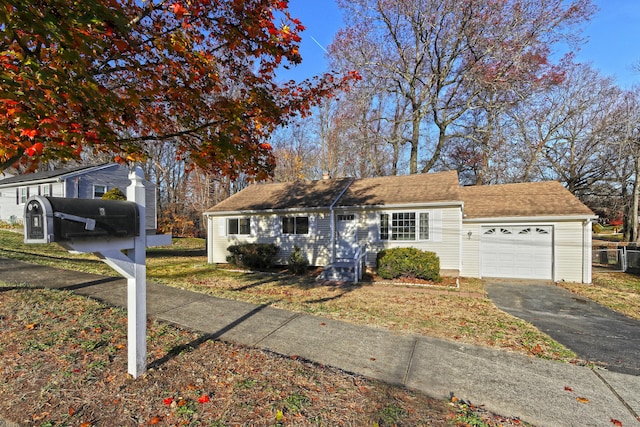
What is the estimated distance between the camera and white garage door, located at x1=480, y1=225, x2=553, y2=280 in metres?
12.1

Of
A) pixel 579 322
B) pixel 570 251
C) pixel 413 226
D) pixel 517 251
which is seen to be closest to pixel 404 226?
pixel 413 226

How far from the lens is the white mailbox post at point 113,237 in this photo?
89.7 inches

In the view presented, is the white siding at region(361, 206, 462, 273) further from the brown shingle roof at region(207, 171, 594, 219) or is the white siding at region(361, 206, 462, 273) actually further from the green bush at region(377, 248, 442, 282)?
the green bush at region(377, 248, 442, 282)

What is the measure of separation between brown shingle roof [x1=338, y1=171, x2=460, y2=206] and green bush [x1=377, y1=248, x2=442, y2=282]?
2.06m

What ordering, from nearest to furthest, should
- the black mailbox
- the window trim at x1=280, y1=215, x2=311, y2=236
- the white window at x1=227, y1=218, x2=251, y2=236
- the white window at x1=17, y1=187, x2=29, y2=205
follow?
the black mailbox
the window trim at x1=280, y1=215, x2=311, y2=236
the white window at x1=227, y1=218, x2=251, y2=236
the white window at x1=17, y1=187, x2=29, y2=205

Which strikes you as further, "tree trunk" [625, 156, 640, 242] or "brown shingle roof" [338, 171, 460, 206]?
"tree trunk" [625, 156, 640, 242]

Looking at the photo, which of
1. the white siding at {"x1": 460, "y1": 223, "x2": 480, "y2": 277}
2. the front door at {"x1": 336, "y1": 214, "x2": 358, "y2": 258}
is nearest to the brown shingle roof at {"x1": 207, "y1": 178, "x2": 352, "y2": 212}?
the front door at {"x1": 336, "y1": 214, "x2": 358, "y2": 258}

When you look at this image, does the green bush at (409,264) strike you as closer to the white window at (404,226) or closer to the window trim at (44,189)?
the white window at (404,226)

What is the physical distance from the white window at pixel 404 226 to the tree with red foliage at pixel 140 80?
813cm

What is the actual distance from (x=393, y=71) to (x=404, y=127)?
3798 millimetres

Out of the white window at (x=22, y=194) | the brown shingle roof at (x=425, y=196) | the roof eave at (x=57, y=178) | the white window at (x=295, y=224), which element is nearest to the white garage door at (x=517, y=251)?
the brown shingle roof at (x=425, y=196)

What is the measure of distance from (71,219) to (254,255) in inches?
452

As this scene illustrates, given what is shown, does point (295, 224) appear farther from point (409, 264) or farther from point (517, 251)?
point (517, 251)

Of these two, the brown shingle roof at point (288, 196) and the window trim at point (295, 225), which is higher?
the brown shingle roof at point (288, 196)
